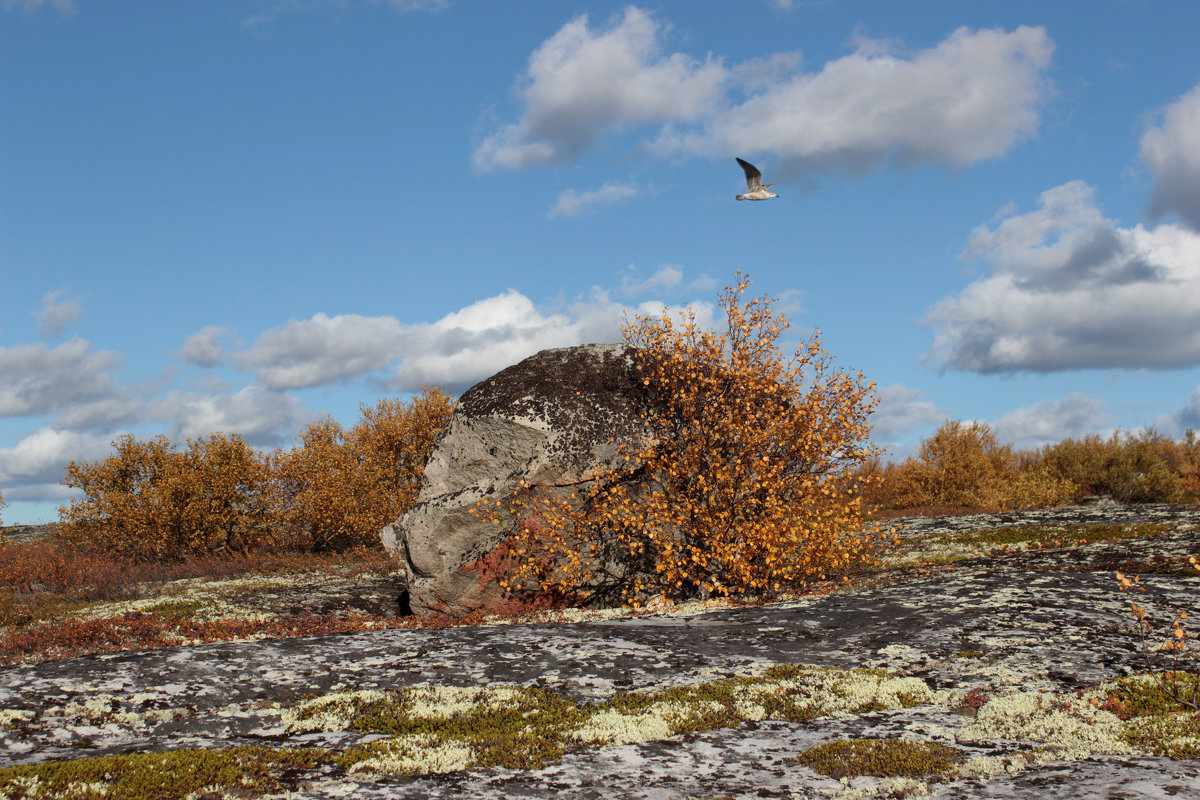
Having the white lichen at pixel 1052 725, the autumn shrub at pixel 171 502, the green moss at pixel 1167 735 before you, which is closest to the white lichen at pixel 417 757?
the white lichen at pixel 1052 725

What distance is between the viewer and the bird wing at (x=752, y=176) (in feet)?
57.3

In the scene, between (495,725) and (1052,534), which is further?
(1052,534)

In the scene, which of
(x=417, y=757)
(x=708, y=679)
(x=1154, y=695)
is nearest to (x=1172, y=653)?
(x=1154, y=695)

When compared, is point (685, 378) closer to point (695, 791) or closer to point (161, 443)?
point (695, 791)

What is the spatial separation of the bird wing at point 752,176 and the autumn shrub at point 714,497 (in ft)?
10.1

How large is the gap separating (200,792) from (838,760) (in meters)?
5.03

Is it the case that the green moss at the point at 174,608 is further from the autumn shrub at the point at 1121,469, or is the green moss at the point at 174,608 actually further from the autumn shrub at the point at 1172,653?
the autumn shrub at the point at 1121,469

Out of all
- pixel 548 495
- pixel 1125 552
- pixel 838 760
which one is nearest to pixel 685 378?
pixel 548 495

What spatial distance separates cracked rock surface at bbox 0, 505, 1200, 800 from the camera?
596 centimetres

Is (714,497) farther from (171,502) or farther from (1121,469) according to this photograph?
(1121,469)

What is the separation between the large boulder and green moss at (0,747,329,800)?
340 inches

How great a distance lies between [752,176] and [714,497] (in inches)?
300

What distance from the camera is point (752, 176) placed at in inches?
703

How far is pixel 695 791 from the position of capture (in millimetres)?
5805
